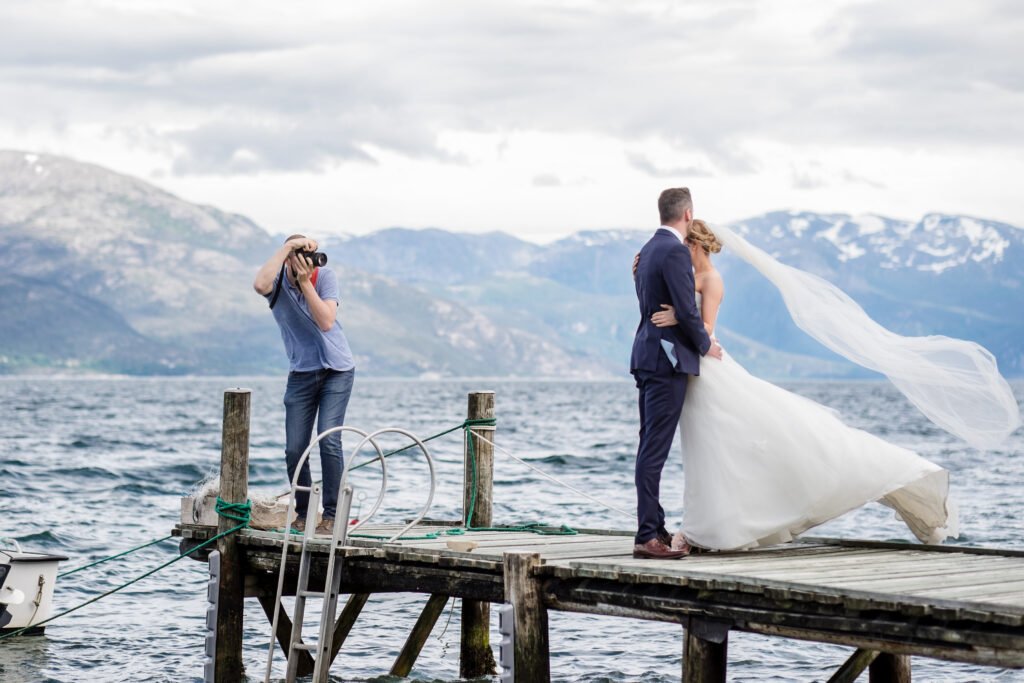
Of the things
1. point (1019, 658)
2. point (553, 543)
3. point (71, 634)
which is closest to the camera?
point (1019, 658)

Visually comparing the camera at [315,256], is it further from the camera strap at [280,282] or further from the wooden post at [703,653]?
the wooden post at [703,653]

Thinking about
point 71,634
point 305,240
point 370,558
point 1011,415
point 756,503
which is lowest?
point 71,634

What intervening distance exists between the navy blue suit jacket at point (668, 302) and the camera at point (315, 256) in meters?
2.59

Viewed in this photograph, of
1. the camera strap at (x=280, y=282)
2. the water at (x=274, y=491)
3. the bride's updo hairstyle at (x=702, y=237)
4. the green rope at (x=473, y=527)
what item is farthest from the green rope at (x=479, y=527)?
the bride's updo hairstyle at (x=702, y=237)

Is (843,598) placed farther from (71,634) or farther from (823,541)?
(71,634)

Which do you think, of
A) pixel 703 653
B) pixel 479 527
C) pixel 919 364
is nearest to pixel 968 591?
pixel 703 653

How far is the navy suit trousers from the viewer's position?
28.9 feet

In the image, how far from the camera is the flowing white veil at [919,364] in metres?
9.77

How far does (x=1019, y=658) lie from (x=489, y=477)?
6.29 meters

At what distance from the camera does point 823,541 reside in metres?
9.88

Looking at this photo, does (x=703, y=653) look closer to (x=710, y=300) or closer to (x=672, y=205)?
(x=710, y=300)

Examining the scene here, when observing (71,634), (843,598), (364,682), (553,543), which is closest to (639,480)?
(553,543)

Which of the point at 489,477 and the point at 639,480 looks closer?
the point at 639,480

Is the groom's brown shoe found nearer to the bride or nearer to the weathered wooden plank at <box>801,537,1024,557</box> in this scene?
the bride
